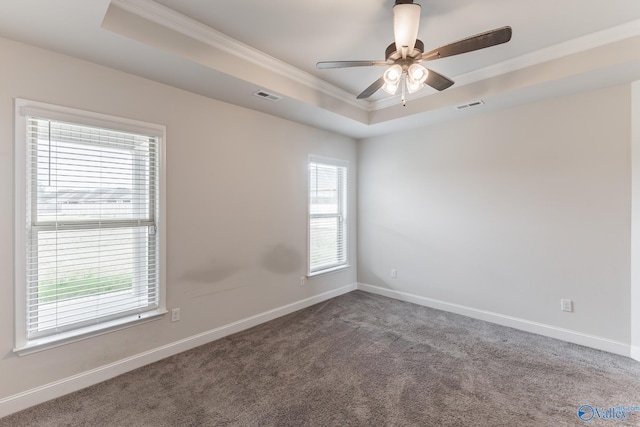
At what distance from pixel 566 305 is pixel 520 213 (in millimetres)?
1059

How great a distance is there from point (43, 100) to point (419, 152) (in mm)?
4035

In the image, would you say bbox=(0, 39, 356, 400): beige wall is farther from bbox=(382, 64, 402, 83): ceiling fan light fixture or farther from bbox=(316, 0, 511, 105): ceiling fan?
bbox=(382, 64, 402, 83): ceiling fan light fixture

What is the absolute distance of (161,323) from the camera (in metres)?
2.69

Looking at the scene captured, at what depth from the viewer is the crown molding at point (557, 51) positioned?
230cm

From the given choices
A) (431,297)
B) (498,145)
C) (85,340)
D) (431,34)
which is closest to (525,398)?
(431,297)

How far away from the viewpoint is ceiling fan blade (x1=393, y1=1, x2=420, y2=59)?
5.94 feet

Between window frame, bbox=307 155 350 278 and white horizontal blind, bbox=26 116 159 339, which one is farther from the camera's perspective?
window frame, bbox=307 155 350 278

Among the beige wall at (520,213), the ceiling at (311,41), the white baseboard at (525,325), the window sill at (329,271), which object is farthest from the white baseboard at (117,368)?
the ceiling at (311,41)

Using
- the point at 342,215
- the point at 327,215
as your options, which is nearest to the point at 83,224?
the point at 327,215

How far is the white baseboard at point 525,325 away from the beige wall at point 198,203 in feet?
4.22

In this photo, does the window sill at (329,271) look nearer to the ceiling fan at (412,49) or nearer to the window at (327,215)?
the window at (327,215)

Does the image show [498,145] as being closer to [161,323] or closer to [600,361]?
[600,361]

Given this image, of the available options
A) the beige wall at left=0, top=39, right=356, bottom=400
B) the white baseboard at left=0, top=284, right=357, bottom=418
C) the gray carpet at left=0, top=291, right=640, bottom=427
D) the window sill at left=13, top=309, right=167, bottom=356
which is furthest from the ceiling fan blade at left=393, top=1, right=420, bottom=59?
the white baseboard at left=0, top=284, right=357, bottom=418

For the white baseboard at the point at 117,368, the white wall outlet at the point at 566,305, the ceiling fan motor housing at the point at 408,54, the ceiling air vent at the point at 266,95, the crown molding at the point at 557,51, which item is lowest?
the white baseboard at the point at 117,368
